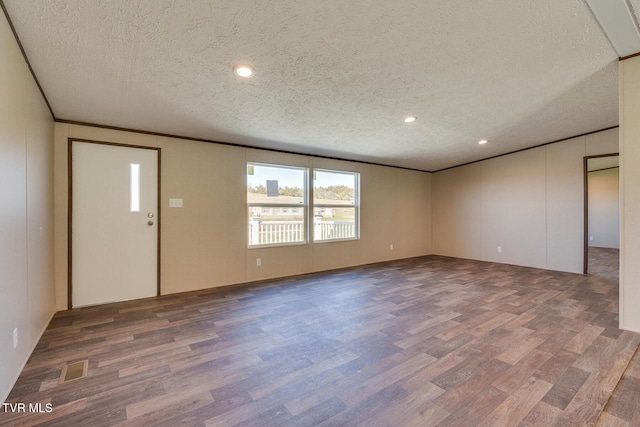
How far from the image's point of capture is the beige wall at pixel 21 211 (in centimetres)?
163

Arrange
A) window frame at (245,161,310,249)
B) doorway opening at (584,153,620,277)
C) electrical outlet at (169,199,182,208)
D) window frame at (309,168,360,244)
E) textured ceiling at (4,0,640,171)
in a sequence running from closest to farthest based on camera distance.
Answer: textured ceiling at (4,0,640,171) < electrical outlet at (169,199,182,208) < window frame at (245,161,310,249) < window frame at (309,168,360,244) < doorway opening at (584,153,620,277)

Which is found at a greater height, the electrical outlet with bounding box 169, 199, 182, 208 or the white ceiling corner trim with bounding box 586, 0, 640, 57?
the white ceiling corner trim with bounding box 586, 0, 640, 57

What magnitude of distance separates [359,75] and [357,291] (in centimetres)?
275

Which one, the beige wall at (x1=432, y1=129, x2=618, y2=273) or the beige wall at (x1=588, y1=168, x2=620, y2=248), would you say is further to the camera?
the beige wall at (x1=588, y1=168, x2=620, y2=248)

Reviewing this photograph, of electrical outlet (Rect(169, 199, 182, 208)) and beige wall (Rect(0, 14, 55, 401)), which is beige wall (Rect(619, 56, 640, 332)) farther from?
electrical outlet (Rect(169, 199, 182, 208))

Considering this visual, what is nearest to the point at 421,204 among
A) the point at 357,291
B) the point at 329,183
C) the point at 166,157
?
the point at 329,183

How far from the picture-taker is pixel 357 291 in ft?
12.8

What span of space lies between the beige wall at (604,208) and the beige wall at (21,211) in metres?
11.7

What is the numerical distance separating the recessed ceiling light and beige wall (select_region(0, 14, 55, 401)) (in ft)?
4.41

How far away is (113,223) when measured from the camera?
11.2ft

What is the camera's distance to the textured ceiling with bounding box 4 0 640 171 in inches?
68.7

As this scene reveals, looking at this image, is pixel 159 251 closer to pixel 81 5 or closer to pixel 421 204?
pixel 81 5

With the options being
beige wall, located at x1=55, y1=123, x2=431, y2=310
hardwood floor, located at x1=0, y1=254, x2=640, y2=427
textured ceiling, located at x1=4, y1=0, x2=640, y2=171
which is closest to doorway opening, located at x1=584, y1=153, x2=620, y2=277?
textured ceiling, located at x1=4, y1=0, x2=640, y2=171

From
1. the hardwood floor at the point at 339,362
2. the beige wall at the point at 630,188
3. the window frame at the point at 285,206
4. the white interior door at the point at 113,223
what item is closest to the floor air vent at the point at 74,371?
the hardwood floor at the point at 339,362
